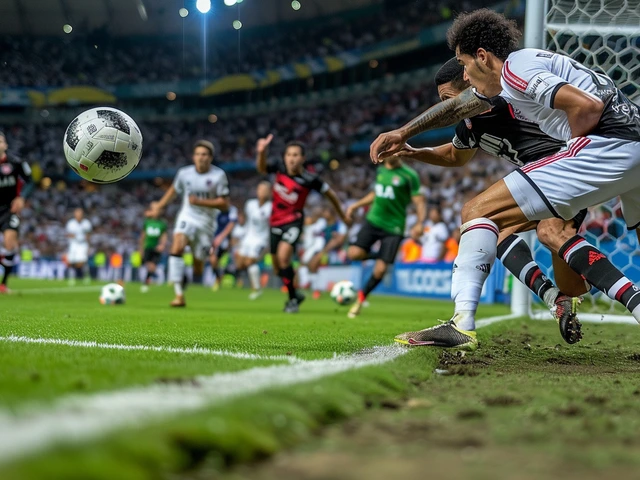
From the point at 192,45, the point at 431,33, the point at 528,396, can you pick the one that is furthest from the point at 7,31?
the point at 528,396

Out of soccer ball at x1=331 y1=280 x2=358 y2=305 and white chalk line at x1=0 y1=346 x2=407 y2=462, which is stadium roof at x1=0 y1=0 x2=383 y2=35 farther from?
white chalk line at x1=0 y1=346 x2=407 y2=462

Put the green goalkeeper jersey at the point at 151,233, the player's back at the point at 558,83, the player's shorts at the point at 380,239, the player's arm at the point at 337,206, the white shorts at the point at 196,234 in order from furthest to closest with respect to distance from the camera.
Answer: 1. the green goalkeeper jersey at the point at 151,233
2. the white shorts at the point at 196,234
3. the player's arm at the point at 337,206
4. the player's shorts at the point at 380,239
5. the player's back at the point at 558,83

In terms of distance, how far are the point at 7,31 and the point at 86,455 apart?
145 feet

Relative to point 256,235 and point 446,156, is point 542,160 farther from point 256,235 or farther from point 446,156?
point 256,235

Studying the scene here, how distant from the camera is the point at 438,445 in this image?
1668 millimetres

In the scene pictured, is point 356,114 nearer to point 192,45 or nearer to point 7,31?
point 192,45

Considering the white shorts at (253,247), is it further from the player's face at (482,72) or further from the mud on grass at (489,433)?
the mud on grass at (489,433)

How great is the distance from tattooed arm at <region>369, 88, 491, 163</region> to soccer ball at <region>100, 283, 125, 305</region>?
568cm

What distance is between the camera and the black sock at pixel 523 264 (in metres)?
4.94

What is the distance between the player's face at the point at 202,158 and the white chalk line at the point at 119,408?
6.62 metres

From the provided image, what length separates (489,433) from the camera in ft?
5.91

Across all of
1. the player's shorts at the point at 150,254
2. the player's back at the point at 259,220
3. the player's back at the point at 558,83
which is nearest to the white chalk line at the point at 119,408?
the player's back at the point at 558,83

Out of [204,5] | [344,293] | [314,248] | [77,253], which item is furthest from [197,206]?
[204,5]

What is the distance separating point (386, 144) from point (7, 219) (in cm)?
826
